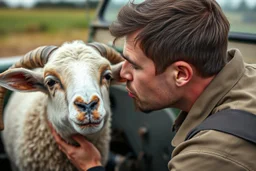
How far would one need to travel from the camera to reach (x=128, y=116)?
3744mm

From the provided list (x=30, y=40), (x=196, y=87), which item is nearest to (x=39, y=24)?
(x=30, y=40)

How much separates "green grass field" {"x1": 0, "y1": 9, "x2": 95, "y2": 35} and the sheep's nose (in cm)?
2082

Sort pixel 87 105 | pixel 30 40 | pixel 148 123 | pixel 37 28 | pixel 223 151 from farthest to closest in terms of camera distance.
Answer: pixel 37 28 < pixel 30 40 < pixel 148 123 < pixel 87 105 < pixel 223 151

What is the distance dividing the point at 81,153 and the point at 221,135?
134 centimetres

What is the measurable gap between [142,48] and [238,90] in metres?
0.54

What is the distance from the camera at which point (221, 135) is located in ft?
4.96

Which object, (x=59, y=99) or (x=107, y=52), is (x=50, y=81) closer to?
(x=59, y=99)

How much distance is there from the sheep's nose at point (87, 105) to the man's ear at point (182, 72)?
0.63m

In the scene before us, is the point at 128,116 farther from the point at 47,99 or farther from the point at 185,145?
the point at 185,145

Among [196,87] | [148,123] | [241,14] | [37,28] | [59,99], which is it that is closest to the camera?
[196,87]

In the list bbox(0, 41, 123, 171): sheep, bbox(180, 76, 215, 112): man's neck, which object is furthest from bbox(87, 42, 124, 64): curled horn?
bbox(180, 76, 215, 112): man's neck

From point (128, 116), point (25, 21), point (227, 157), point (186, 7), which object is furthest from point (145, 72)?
point (25, 21)

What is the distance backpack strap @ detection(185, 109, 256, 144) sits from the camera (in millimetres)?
1501

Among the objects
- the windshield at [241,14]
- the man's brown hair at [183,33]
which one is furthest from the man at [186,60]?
the windshield at [241,14]
